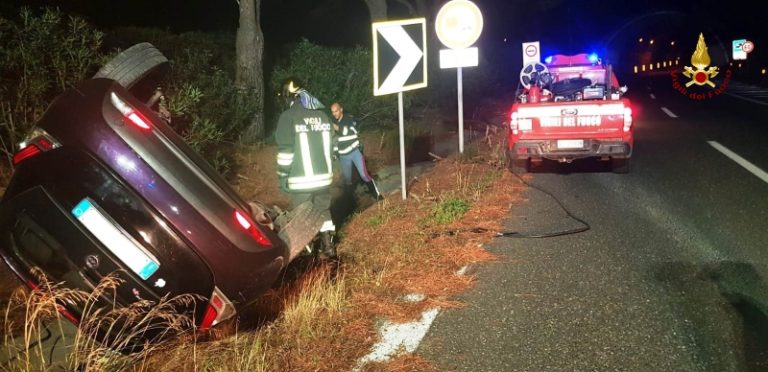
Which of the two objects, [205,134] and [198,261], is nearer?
[198,261]

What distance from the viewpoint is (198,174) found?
3.15 meters

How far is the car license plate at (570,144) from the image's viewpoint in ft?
28.7

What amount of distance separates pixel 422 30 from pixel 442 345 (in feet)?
15.7

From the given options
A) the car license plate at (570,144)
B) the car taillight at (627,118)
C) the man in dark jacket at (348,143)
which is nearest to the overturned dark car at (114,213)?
the man in dark jacket at (348,143)

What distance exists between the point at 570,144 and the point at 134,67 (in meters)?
6.90

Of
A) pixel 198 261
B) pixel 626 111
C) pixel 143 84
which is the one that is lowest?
pixel 626 111

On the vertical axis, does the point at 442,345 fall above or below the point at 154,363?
below

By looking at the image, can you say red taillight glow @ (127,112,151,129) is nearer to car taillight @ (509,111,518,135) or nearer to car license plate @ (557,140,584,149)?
car taillight @ (509,111,518,135)

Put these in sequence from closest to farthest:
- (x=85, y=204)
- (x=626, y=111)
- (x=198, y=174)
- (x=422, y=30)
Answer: (x=85, y=204)
(x=198, y=174)
(x=422, y=30)
(x=626, y=111)

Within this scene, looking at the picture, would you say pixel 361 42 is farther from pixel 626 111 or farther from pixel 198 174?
pixel 198 174

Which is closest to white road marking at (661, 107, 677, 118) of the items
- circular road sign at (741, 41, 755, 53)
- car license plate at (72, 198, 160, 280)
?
car license plate at (72, 198, 160, 280)

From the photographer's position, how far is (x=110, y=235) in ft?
9.20

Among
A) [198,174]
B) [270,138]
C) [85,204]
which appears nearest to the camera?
[85,204]

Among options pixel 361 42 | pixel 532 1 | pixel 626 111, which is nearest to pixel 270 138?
pixel 626 111
